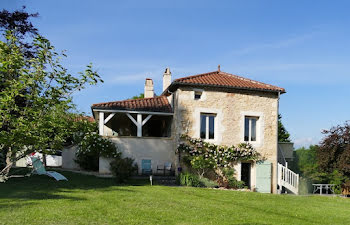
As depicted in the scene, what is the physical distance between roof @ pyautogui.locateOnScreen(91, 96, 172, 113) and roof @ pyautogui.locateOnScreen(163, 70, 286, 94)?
3.85ft

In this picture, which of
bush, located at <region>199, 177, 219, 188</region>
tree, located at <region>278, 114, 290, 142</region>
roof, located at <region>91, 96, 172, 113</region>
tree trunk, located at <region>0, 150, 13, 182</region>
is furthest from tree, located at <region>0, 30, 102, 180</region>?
tree, located at <region>278, 114, 290, 142</region>

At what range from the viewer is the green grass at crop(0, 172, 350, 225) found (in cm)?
730

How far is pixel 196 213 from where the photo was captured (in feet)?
27.6

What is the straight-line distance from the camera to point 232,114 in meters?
16.9

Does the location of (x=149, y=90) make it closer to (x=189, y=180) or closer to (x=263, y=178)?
(x=189, y=180)

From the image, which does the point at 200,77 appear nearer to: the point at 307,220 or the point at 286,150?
the point at 286,150

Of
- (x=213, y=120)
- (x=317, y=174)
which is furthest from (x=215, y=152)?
(x=317, y=174)

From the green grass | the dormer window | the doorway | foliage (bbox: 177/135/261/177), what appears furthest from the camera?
the doorway

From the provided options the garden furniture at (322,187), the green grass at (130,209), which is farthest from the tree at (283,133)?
the green grass at (130,209)

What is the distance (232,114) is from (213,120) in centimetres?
103

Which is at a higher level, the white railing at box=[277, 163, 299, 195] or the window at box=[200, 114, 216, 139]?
the window at box=[200, 114, 216, 139]

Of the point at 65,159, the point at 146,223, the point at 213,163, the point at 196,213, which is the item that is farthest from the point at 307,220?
the point at 65,159

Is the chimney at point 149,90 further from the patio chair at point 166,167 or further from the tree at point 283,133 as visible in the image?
the tree at point 283,133

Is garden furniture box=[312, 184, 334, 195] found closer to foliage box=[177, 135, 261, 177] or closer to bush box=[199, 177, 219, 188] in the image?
foliage box=[177, 135, 261, 177]
